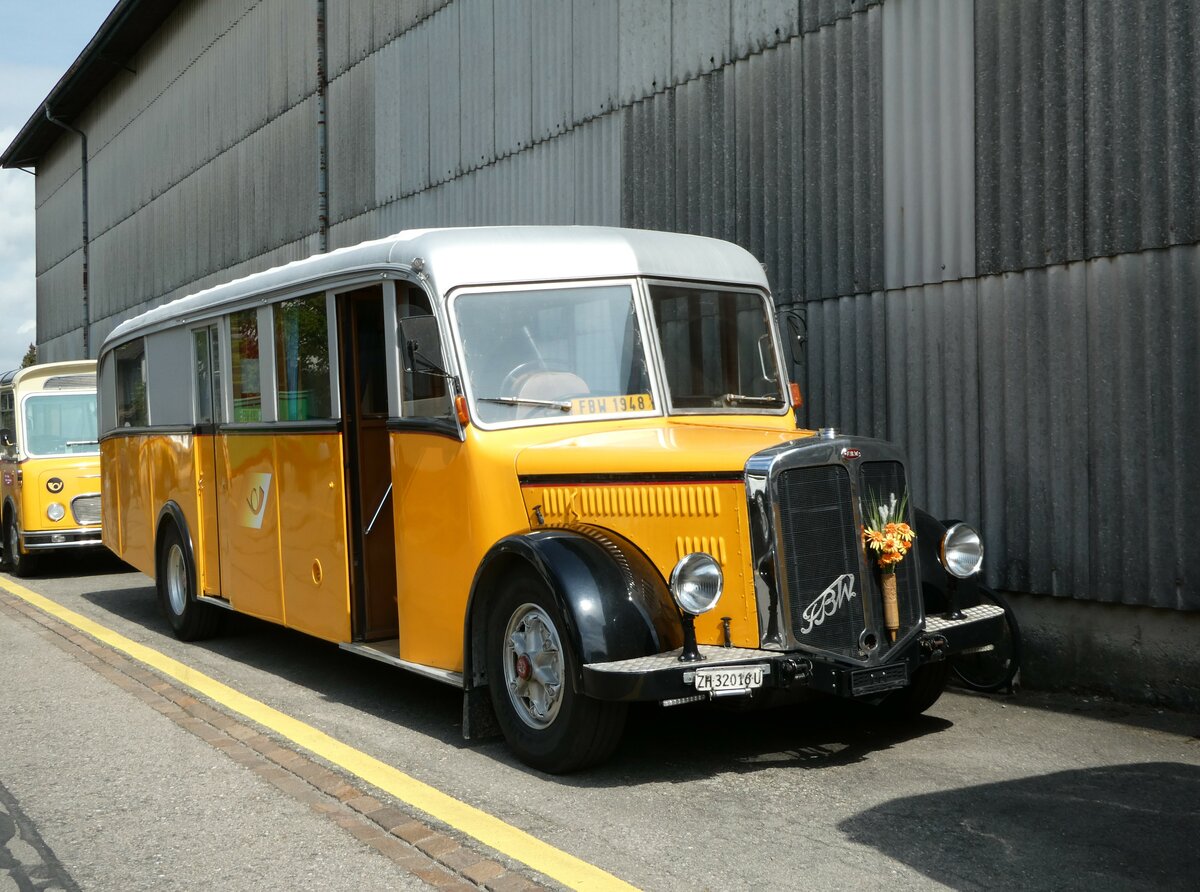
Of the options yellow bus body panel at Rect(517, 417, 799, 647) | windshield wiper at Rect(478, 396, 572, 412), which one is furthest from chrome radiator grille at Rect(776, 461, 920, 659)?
windshield wiper at Rect(478, 396, 572, 412)

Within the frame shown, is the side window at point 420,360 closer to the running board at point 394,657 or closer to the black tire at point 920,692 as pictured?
the running board at point 394,657

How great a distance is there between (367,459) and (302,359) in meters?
0.84

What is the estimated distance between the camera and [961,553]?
6328 millimetres

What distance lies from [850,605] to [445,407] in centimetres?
221

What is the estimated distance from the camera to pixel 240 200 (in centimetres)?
2267

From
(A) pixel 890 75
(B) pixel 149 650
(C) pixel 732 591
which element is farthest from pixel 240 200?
(C) pixel 732 591

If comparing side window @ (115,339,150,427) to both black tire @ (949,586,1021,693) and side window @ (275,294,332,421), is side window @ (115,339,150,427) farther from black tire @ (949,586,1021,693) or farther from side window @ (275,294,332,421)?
black tire @ (949,586,1021,693)

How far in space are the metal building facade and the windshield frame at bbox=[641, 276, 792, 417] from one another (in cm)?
158

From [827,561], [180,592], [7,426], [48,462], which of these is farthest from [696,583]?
[7,426]

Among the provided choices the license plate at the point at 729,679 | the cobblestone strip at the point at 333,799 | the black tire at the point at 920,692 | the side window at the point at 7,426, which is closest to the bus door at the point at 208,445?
the cobblestone strip at the point at 333,799

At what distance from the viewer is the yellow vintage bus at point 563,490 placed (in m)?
5.56

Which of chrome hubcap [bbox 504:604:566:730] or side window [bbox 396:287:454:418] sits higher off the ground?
side window [bbox 396:287:454:418]

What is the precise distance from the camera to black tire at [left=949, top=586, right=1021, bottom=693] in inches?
285

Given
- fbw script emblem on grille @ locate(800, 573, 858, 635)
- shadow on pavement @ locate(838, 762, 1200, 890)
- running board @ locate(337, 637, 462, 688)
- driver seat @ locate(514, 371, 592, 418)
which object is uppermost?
driver seat @ locate(514, 371, 592, 418)
